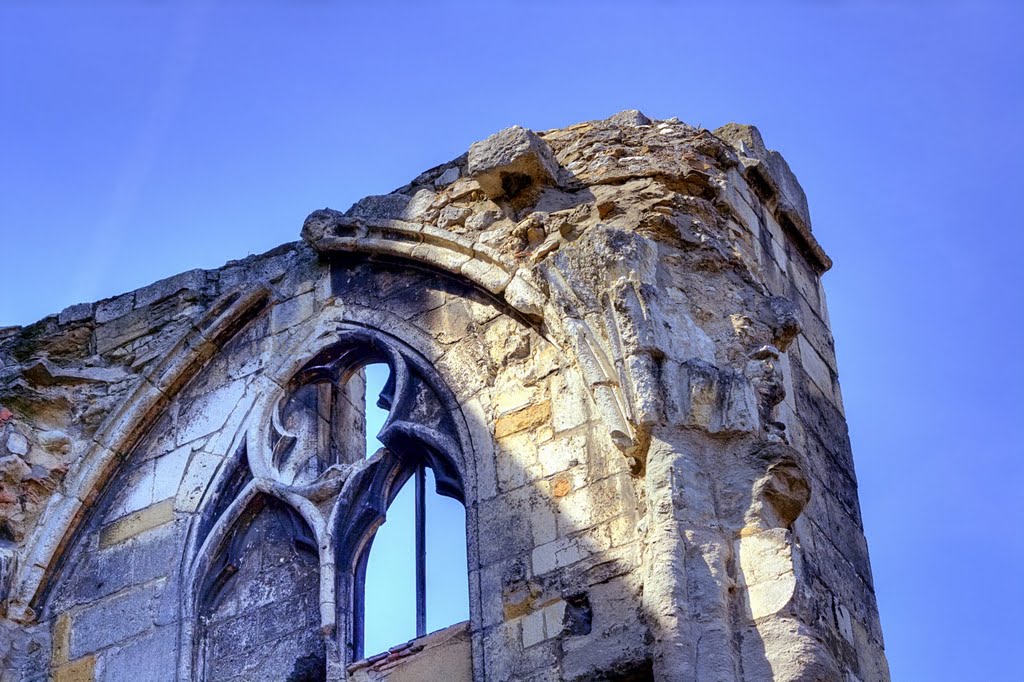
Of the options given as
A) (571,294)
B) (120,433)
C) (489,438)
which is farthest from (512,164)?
(120,433)

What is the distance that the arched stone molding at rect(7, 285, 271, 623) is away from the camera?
9562 mm

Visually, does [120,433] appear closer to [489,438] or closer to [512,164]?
[489,438]

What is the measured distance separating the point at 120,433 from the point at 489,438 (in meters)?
2.01

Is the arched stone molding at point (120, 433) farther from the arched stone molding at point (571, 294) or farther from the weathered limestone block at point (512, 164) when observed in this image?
the weathered limestone block at point (512, 164)

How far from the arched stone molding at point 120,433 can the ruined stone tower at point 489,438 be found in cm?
1

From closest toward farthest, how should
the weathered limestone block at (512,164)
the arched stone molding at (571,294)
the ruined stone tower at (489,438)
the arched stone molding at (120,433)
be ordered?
1. the ruined stone tower at (489,438)
2. the arched stone molding at (571,294)
3. the weathered limestone block at (512,164)
4. the arched stone molding at (120,433)

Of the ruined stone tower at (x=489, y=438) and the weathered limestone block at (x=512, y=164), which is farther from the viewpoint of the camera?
the weathered limestone block at (x=512, y=164)

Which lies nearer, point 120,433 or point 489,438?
point 489,438

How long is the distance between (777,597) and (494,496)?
147cm

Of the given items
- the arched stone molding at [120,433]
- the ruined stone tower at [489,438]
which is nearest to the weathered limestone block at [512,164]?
the ruined stone tower at [489,438]

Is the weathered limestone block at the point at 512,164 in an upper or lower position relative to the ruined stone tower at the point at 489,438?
upper

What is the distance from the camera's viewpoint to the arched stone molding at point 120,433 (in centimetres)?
956

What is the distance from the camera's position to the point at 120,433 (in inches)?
388

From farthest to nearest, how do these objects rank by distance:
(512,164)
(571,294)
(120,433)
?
(120,433), (512,164), (571,294)
